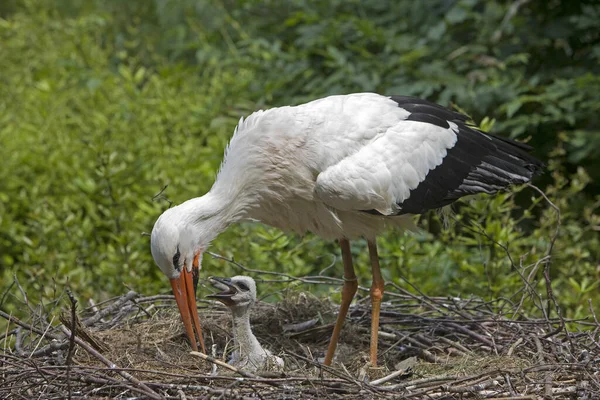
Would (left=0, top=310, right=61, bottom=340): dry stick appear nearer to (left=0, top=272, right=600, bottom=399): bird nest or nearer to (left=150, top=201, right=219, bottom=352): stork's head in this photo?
(left=0, top=272, right=600, bottom=399): bird nest

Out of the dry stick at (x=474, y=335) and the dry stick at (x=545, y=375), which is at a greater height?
the dry stick at (x=545, y=375)

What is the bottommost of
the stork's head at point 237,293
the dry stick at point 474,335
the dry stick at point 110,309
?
the dry stick at point 474,335

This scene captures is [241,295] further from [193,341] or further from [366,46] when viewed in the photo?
[366,46]

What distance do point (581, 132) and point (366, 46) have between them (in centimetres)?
Result: 236

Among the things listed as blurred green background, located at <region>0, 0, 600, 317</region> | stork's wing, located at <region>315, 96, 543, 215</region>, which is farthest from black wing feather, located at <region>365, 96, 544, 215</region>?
blurred green background, located at <region>0, 0, 600, 317</region>

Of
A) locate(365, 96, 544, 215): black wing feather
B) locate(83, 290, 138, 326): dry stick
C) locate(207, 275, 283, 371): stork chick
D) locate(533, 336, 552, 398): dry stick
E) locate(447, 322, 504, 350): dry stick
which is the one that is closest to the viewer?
locate(533, 336, 552, 398): dry stick

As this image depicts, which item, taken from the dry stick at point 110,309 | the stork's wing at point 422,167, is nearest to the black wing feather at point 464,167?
the stork's wing at point 422,167

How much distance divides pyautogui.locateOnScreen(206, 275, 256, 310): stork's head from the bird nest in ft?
0.87

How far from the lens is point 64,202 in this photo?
726 centimetres

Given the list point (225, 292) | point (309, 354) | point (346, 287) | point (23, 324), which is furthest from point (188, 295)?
point (346, 287)

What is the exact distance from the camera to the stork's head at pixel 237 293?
4.95 m

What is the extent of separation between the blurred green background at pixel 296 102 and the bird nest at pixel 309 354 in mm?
707

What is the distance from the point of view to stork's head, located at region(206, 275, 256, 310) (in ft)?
16.3

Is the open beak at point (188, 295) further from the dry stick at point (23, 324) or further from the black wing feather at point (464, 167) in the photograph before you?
the black wing feather at point (464, 167)
